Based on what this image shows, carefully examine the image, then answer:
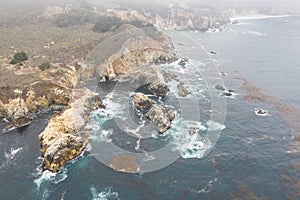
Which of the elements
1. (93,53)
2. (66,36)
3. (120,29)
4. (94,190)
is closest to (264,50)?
(120,29)

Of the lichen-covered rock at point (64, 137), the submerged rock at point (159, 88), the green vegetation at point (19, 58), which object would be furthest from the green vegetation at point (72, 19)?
the lichen-covered rock at point (64, 137)

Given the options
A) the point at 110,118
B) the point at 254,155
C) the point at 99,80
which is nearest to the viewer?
the point at 254,155

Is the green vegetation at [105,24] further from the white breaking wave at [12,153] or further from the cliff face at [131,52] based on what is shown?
the white breaking wave at [12,153]

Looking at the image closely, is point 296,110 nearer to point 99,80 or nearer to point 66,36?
point 99,80

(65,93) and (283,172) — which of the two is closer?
(283,172)

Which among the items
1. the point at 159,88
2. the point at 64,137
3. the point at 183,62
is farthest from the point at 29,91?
the point at 183,62

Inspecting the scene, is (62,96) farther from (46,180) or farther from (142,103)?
(46,180)

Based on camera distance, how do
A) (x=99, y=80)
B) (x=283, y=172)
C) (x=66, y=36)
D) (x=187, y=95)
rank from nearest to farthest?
1. (x=283, y=172)
2. (x=187, y=95)
3. (x=99, y=80)
4. (x=66, y=36)
